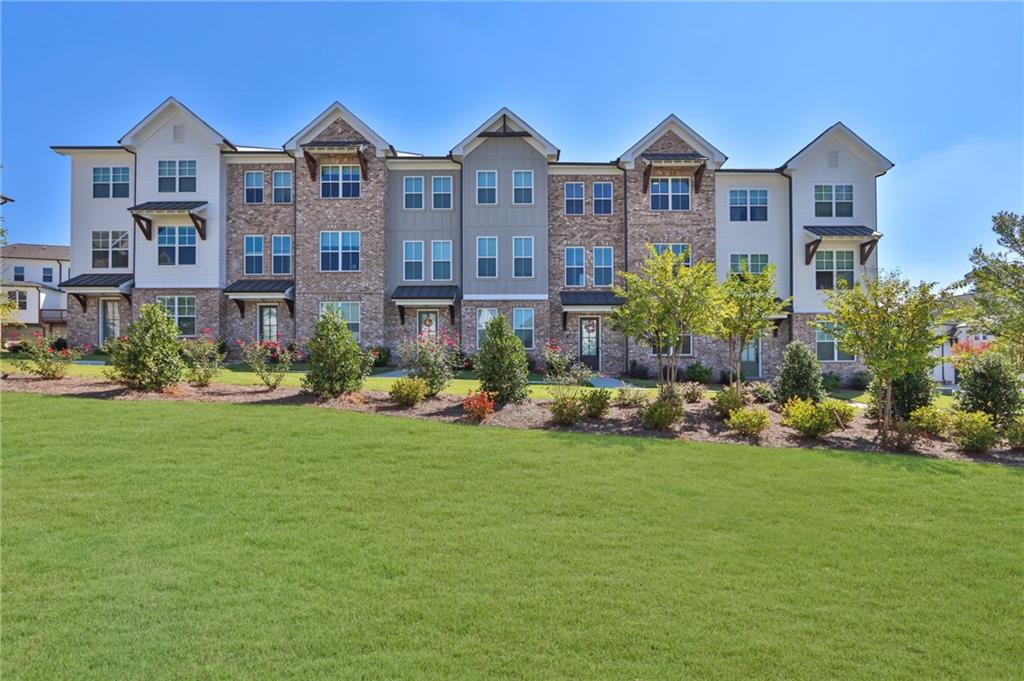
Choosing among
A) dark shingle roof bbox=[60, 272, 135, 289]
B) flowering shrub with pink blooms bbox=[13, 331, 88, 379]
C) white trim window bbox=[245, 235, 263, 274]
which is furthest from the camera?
white trim window bbox=[245, 235, 263, 274]

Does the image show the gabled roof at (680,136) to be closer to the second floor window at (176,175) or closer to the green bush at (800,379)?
the green bush at (800,379)

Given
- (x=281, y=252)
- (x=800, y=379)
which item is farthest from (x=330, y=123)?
(x=800, y=379)

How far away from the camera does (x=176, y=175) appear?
87.6ft

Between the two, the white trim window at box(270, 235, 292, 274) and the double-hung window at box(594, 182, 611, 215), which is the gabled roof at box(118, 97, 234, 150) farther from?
the double-hung window at box(594, 182, 611, 215)

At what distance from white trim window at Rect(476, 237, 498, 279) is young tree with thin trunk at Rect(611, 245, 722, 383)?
13.2 meters

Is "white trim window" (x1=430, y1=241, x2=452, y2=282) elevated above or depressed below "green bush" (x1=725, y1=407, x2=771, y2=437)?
above

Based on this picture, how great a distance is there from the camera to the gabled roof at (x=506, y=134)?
26.0 metres

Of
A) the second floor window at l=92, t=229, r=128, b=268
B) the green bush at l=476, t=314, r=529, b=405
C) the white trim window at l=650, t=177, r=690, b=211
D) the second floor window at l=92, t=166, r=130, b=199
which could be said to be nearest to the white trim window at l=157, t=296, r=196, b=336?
the second floor window at l=92, t=229, r=128, b=268

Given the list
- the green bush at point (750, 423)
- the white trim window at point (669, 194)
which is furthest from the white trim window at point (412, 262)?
the green bush at point (750, 423)

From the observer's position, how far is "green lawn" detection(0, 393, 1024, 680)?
4.64 m

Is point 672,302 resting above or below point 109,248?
below

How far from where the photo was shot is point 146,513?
7.00 meters

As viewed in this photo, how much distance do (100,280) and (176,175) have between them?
6.05m

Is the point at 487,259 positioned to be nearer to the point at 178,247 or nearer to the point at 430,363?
the point at 430,363
